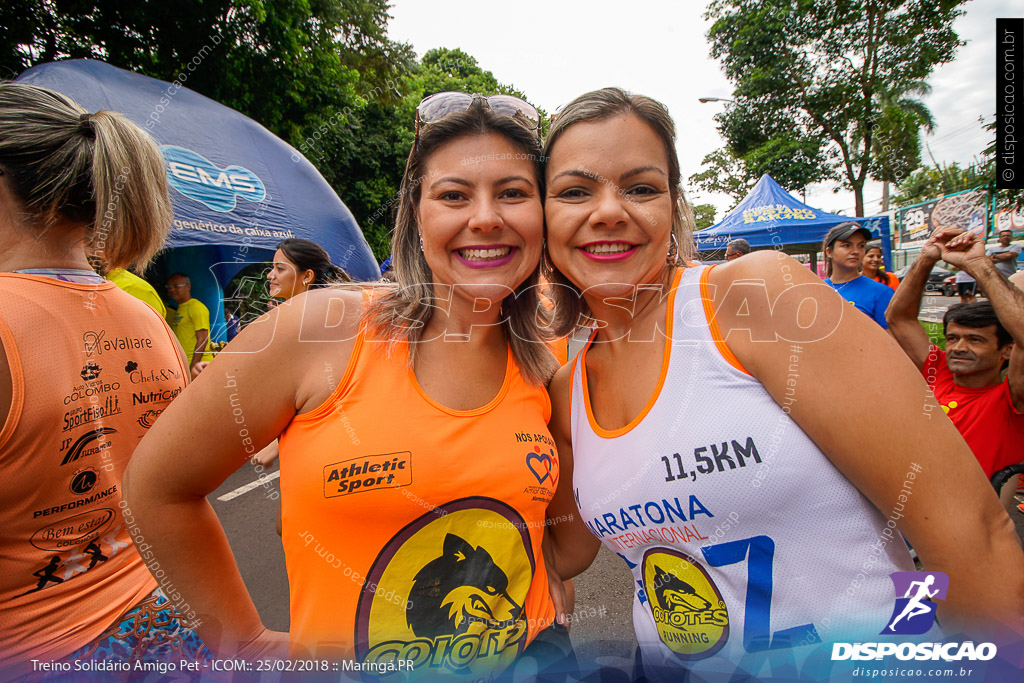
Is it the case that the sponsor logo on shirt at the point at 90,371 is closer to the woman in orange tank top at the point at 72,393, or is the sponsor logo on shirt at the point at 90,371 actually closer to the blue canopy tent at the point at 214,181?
the woman in orange tank top at the point at 72,393

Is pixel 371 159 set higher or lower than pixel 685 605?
higher

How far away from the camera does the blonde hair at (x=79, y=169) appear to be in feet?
4.06

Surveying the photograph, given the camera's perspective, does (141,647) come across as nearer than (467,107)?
Yes

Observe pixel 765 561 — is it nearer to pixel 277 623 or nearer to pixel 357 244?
pixel 277 623

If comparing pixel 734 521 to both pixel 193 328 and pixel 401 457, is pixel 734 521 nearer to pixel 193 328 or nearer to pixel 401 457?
pixel 401 457

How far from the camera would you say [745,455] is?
103cm

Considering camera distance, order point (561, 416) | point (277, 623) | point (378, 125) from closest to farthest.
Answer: point (561, 416) → point (277, 623) → point (378, 125)

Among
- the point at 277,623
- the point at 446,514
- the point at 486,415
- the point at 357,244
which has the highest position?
the point at 357,244

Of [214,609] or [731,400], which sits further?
[214,609]

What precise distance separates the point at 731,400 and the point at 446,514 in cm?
74

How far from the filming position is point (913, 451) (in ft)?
3.04

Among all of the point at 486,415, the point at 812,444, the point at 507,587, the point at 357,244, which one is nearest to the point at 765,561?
the point at 812,444

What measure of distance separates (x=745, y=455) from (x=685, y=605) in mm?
449

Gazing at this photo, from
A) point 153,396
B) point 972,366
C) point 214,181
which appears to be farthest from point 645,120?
point 214,181
